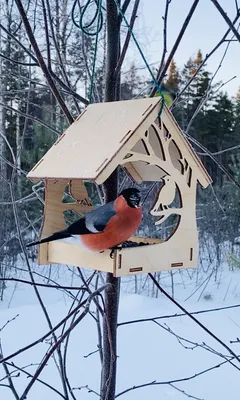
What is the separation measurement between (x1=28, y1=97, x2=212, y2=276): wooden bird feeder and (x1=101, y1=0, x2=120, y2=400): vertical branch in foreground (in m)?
0.07

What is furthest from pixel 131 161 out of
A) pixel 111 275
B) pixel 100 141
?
pixel 111 275

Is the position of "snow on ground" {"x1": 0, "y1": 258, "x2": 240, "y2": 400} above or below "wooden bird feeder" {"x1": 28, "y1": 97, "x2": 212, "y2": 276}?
below

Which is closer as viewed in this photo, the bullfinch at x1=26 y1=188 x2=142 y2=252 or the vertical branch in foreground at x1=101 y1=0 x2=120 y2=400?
the bullfinch at x1=26 y1=188 x2=142 y2=252

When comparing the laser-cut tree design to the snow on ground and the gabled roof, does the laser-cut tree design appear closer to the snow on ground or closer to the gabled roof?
the gabled roof

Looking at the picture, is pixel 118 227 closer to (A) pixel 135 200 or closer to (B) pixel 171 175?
(A) pixel 135 200

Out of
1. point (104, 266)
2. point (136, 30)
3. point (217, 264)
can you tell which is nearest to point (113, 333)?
point (104, 266)

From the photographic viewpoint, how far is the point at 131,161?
0.99 metres

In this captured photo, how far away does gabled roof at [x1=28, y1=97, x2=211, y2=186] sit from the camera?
918 millimetres

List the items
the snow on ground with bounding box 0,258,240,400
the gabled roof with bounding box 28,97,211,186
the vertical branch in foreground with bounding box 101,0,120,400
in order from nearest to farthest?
the gabled roof with bounding box 28,97,211,186 → the vertical branch in foreground with bounding box 101,0,120,400 → the snow on ground with bounding box 0,258,240,400

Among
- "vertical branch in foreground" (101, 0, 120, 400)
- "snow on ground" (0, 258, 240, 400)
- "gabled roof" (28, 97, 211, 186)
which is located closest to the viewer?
"gabled roof" (28, 97, 211, 186)

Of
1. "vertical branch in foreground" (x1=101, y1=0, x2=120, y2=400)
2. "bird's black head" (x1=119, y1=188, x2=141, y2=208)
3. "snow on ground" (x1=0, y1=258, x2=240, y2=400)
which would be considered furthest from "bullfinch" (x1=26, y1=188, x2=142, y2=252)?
"snow on ground" (x1=0, y1=258, x2=240, y2=400)

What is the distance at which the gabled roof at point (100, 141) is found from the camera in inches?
36.1

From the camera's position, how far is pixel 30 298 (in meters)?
3.79

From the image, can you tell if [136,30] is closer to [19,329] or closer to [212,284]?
[212,284]
